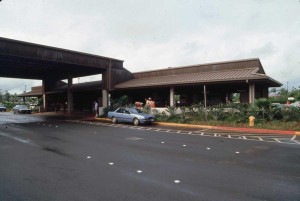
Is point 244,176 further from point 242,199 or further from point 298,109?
point 298,109

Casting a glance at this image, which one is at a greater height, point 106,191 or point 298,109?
point 298,109

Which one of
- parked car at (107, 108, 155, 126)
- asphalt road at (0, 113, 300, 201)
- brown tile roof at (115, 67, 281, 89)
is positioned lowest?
asphalt road at (0, 113, 300, 201)

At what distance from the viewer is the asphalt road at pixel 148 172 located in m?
4.93

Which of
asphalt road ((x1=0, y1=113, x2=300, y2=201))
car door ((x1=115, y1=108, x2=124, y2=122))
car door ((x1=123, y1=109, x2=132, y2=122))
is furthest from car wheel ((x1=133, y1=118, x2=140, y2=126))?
asphalt road ((x1=0, y1=113, x2=300, y2=201))

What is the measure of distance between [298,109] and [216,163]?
12485 mm

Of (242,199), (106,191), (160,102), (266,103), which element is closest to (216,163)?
(242,199)

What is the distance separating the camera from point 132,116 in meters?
20.3

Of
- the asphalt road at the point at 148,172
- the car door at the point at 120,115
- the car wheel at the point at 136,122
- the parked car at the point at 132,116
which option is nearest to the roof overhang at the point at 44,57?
the parked car at the point at 132,116

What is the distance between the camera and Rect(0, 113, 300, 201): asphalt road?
194 inches

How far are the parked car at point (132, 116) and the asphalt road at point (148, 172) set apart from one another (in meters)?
9.34

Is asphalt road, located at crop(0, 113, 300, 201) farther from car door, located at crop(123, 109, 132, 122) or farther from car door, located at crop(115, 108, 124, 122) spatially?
car door, located at crop(115, 108, 124, 122)

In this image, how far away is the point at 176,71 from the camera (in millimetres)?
28172

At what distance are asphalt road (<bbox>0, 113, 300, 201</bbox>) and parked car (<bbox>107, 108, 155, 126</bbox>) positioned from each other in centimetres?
934

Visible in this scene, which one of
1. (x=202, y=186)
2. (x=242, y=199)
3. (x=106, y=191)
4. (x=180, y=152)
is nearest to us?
(x=242, y=199)
